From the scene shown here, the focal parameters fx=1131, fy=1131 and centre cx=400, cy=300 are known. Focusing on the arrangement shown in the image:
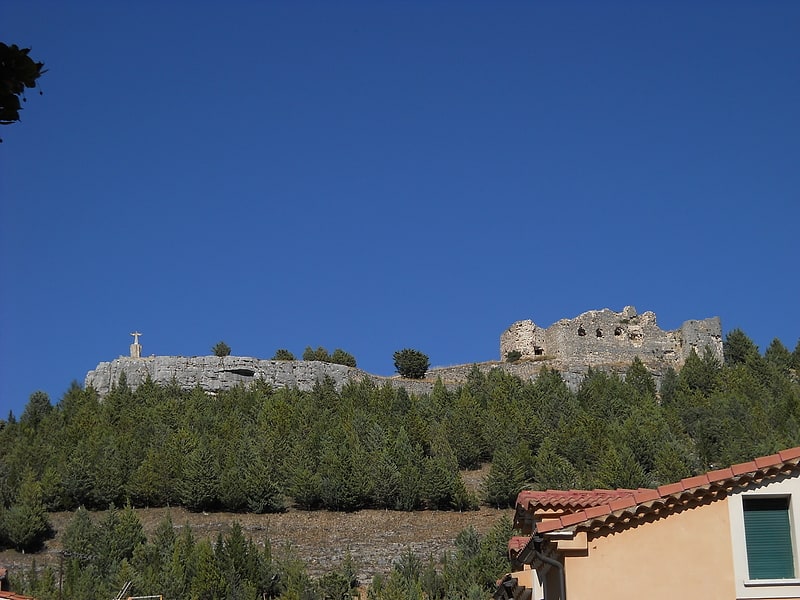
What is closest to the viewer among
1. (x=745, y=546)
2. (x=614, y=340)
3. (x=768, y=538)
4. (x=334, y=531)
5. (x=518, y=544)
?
(x=745, y=546)

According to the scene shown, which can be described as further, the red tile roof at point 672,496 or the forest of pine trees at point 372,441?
the forest of pine trees at point 372,441

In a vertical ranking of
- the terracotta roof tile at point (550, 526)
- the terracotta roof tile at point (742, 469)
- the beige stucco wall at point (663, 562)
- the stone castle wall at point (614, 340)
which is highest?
the stone castle wall at point (614, 340)

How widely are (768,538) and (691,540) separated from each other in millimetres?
889

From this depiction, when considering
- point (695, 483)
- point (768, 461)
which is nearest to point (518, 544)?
point (695, 483)

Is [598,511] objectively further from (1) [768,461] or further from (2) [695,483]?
(1) [768,461]

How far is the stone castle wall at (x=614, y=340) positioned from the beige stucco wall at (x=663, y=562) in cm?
6195

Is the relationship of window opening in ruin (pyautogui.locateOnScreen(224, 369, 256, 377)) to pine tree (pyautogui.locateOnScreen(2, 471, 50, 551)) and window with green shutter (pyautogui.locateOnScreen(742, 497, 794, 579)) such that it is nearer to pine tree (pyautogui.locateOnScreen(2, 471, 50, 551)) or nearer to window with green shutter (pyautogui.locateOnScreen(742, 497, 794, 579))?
pine tree (pyautogui.locateOnScreen(2, 471, 50, 551))

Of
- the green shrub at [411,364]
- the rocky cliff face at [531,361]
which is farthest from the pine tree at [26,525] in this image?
the green shrub at [411,364]

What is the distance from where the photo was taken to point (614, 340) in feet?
250

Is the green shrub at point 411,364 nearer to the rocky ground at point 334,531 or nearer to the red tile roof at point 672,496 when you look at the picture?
the rocky ground at point 334,531

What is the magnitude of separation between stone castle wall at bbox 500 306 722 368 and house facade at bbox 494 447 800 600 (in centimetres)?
6162

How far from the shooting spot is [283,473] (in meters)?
51.8

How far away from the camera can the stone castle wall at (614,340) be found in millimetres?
74938

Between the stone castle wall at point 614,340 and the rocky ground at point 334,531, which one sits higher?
the stone castle wall at point 614,340
